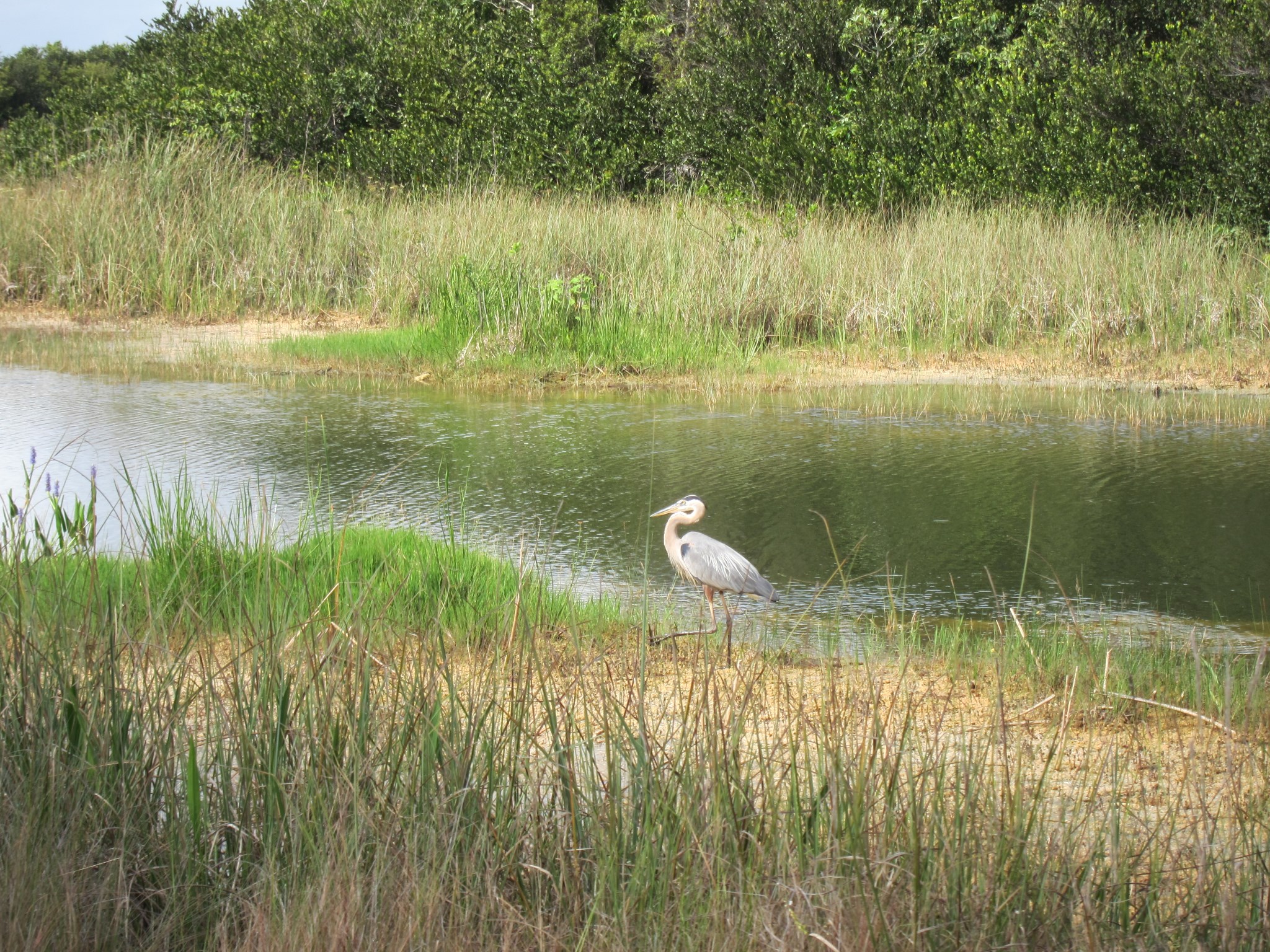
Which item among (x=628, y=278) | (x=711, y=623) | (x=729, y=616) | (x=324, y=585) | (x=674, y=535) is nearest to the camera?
(x=324, y=585)

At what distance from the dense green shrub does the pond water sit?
5.97 meters

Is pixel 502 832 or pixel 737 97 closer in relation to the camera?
pixel 502 832

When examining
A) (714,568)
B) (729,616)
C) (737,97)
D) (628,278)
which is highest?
(737,97)

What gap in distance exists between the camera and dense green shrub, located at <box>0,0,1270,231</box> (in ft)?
42.6

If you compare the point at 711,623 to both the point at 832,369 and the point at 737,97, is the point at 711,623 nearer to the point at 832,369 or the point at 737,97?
the point at 832,369

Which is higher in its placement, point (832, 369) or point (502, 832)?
point (832, 369)

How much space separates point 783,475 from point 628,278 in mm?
5026

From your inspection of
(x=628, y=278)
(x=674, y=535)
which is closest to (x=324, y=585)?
(x=674, y=535)

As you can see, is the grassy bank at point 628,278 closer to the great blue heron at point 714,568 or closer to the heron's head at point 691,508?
the heron's head at point 691,508

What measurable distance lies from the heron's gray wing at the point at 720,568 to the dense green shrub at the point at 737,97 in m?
9.98

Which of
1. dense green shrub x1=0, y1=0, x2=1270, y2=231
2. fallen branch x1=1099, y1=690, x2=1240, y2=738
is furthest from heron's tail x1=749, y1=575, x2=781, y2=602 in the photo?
dense green shrub x1=0, y1=0, x2=1270, y2=231

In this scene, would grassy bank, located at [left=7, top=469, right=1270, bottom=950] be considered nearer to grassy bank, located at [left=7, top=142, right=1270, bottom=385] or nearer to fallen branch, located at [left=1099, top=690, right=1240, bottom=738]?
fallen branch, located at [left=1099, top=690, right=1240, bottom=738]

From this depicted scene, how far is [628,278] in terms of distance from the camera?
1084cm

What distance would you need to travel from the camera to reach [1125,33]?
46.0 feet
